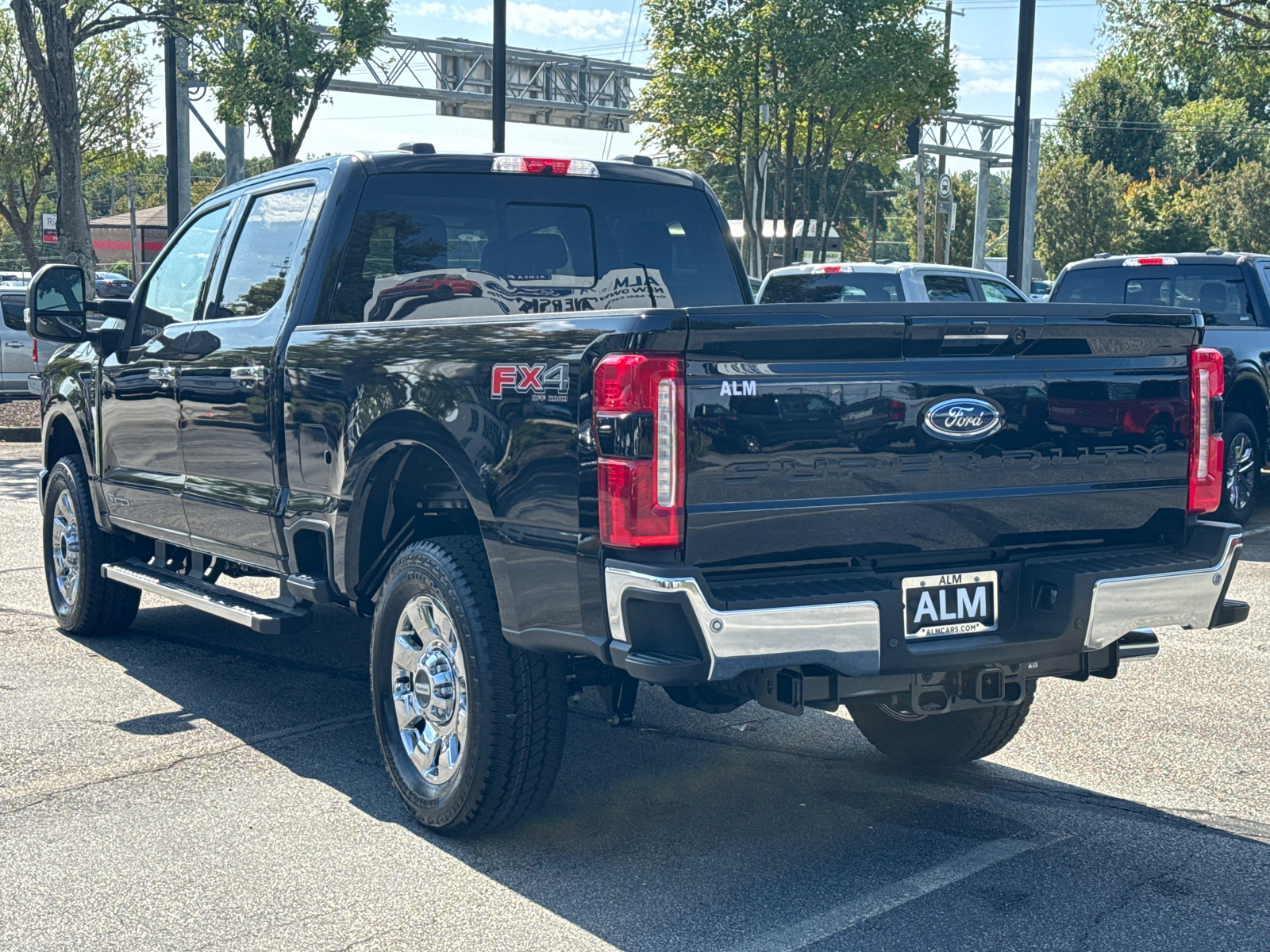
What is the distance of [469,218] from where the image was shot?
18.7ft

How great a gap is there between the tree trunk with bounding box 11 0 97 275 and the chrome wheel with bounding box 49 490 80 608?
1333cm

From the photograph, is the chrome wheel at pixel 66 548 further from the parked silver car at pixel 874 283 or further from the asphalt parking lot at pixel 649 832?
the parked silver car at pixel 874 283

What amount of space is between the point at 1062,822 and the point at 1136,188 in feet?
203

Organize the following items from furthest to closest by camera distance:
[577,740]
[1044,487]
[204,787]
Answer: [577,740], [204,787], [1044,487]

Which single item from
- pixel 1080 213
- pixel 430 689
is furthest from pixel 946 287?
pixel 1080 213

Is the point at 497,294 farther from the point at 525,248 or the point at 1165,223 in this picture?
the point at 1165,223

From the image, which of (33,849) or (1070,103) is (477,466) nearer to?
(33,849)

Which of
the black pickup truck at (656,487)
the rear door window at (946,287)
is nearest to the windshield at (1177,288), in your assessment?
the rear door window at (946,287)

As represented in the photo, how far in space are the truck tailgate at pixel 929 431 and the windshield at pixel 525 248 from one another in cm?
200

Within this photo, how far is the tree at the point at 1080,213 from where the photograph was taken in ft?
176

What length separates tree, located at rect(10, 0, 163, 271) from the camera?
65.1 ft

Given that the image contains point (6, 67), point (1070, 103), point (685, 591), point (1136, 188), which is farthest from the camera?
point (1070, 103)

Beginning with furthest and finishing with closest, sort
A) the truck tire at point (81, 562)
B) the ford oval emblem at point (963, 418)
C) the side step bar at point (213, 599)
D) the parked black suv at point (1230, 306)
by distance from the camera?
the parked black suv at point (1230, 306)
the truck tire at point (81, 562)
the side step bar at point (213, 599)
the ford oval emblem at point (963, 418)

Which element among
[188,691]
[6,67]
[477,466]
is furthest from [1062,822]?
[6,67]
